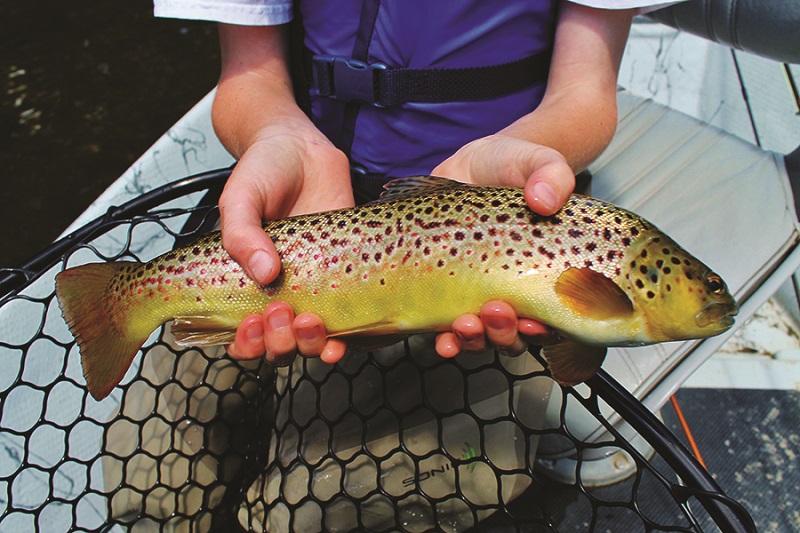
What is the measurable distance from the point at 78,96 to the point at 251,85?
4328 mm

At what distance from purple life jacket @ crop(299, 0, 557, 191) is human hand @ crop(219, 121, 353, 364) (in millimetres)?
175

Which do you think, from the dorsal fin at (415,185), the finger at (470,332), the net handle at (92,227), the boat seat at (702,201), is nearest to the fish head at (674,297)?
the finger at (470,332)

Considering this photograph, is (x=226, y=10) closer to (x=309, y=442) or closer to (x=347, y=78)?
(x=347, y=78)

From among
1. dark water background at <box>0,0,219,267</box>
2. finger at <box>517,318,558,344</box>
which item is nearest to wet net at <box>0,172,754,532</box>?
finger at <box>517,318,558,344</box>

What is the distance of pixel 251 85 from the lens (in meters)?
2.32

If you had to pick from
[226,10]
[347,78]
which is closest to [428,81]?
[347,78]

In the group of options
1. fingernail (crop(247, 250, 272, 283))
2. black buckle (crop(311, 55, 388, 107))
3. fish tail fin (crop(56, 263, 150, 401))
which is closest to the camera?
fingernail (crop(247, 250, 272, 283))

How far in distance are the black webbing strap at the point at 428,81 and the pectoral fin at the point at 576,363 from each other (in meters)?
1.00

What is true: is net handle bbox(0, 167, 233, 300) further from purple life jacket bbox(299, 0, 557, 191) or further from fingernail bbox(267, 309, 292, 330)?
fingernail bbox(267, 309, 292, 330)

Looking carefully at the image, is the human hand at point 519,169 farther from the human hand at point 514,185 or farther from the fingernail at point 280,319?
the fingernail at point 280,319

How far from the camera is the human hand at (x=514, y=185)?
142cm

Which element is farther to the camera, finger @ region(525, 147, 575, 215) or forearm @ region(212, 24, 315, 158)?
forearm @ region(212, 24, 315, 158)

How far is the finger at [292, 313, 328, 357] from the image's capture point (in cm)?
154

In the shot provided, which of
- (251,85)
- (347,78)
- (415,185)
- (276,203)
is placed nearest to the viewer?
(415,185)
